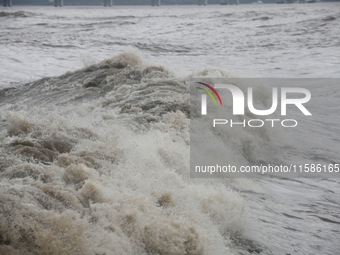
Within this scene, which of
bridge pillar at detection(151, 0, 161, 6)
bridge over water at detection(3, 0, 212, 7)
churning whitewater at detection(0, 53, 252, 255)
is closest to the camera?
churning whitewater at detection(0, 53, 252, 255)

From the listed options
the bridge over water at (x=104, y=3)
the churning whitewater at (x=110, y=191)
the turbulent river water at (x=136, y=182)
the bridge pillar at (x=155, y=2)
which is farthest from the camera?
the bridge pillar at (x=155, y=2)

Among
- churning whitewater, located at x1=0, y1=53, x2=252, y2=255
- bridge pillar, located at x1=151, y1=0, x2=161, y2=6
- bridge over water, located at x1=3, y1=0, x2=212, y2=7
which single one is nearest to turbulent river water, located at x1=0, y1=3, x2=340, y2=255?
churning whitewater, located at x1=0, y1=53, x2=252, y2=255

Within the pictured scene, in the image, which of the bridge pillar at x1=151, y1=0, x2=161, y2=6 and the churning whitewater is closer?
the churning whitewater

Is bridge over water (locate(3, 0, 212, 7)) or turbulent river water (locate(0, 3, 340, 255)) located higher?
bridge over water (locate(3, 0, 212, 7))

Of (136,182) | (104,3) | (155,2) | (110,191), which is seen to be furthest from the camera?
(155,2)

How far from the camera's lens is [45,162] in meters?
6.21

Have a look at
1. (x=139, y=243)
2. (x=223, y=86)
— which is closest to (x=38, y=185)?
(x=139, y=243)

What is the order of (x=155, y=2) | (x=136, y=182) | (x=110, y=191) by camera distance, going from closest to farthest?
(x=110, y=191) < (x=136, y=182) < (x=155, y=2)

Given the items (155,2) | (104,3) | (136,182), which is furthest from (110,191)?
(155,2)

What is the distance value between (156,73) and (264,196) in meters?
6.63

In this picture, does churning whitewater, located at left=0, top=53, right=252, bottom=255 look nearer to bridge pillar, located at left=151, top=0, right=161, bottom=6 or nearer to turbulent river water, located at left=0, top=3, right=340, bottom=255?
turbulent river water, located at left=0, top=3, right=340, bottom=255

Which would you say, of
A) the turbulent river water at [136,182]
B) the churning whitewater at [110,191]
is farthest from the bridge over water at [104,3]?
the churning whitewater at [110,191]

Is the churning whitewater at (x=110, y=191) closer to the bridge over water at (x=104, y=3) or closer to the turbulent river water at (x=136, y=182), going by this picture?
the turbulent river water at (x=136, y=182)

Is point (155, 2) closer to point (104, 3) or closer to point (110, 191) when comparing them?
point (104, 3)
